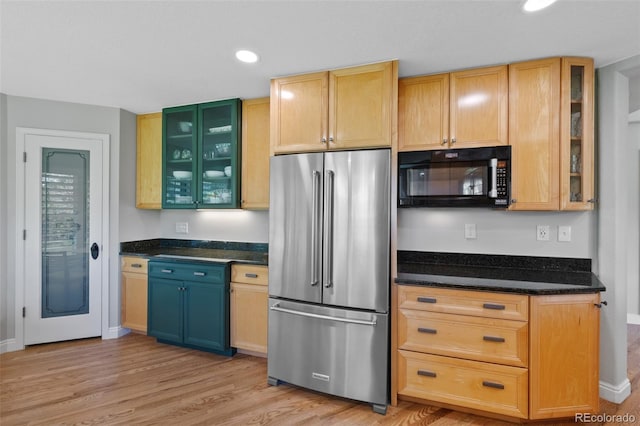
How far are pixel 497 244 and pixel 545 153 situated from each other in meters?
0.77

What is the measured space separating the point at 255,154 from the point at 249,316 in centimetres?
150

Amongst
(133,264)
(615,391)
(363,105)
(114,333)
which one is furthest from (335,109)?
(114,333)

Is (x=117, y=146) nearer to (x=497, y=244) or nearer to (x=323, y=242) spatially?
(x=323, y=242)

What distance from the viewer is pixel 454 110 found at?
2.61 metres

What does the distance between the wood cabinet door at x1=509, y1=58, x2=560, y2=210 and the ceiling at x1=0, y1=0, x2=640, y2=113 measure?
13 cm

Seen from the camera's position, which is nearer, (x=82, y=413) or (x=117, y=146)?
(x=82, y=413)

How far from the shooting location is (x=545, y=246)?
272 centimetres

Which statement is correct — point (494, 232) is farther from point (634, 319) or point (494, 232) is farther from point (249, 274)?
point (634, 319)

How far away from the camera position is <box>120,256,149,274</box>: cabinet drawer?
3664mm

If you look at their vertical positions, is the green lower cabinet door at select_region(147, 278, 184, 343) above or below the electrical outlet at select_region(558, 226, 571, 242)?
below

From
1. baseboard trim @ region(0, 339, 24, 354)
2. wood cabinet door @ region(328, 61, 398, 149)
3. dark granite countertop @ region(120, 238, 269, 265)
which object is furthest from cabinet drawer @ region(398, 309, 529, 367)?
baseboard trim @ region(0, 339, 24, 354)

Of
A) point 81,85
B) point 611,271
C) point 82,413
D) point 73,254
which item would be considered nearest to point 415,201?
point 611,271

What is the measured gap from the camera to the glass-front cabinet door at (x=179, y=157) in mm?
3676

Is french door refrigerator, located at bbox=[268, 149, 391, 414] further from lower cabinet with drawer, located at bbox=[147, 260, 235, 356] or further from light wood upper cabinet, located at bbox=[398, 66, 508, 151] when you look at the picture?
lower cabinet with drawer, located at bbox=[147, 260, 235, 356]
